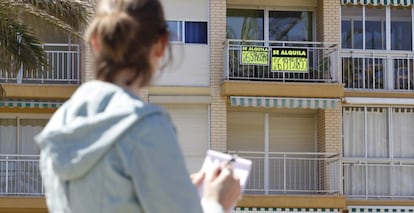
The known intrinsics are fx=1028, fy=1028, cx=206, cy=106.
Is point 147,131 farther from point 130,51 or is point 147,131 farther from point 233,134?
point 233,134

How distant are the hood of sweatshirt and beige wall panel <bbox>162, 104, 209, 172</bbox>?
23.3 metres

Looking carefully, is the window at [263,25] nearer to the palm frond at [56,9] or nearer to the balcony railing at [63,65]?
the balcony railing at [63,65]

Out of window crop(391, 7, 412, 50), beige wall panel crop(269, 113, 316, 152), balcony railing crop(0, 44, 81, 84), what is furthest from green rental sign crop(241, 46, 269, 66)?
balcony railing crop(0, 44, 81, 84)

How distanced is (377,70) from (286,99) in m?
2.95

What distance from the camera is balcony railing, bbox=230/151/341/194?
1025 inches

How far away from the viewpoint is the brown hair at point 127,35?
234 cm

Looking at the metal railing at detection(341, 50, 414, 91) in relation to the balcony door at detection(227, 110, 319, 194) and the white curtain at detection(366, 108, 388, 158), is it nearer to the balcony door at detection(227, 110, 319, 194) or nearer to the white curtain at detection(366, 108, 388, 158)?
the white curtain at detection(366, 108, 388, 158)

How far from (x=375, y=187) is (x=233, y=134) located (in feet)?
12.8

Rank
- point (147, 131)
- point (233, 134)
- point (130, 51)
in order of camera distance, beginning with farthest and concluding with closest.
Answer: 1. point (233, 134)
2. point (130, 51)
3. point (147, 131)

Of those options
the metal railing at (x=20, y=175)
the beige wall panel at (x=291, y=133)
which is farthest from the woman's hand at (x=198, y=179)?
the beige wall panel at (x=291, y=133)

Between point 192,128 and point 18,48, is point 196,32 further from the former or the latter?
point 18,48

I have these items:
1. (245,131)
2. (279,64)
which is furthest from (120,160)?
(245,131)

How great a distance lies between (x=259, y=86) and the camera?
999 inches

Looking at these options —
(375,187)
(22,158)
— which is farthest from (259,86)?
(22,158)
